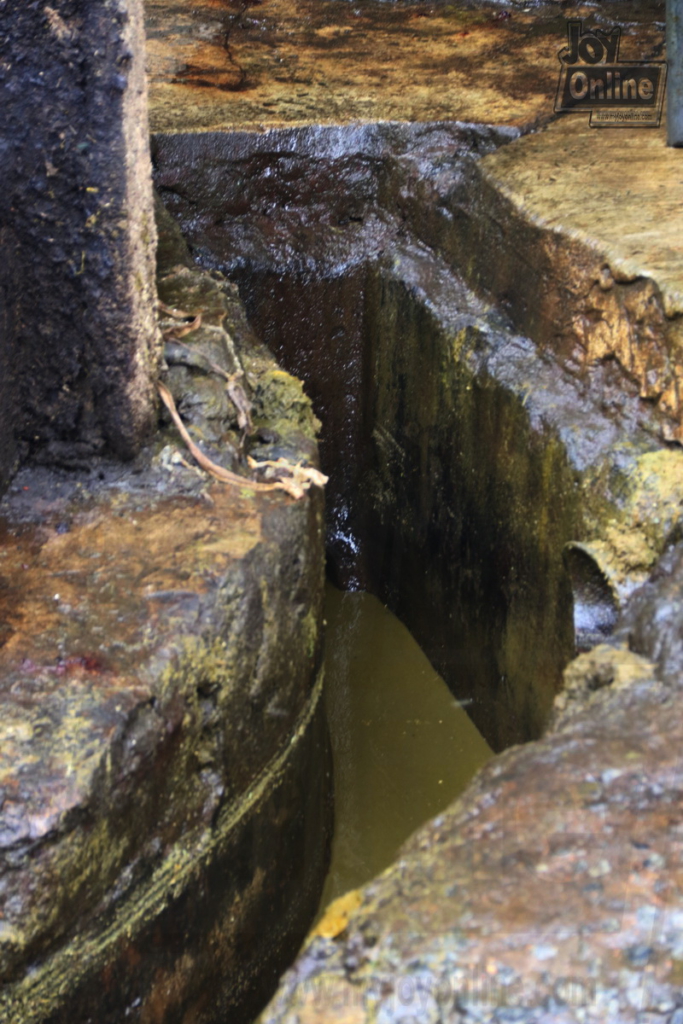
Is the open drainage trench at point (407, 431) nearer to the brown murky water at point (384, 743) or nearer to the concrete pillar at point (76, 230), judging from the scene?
the brown murky water at point (384, 743)

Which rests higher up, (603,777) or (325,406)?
(325,406)

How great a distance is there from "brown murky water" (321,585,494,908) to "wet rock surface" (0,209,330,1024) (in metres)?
0.33

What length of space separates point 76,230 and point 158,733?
3.29 feet

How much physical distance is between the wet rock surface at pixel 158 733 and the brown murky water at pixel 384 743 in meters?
0.33

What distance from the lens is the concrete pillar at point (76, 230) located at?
2039 mm

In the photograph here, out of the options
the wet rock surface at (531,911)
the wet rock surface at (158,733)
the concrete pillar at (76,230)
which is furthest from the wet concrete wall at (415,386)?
the wet rock surface at (531,911)

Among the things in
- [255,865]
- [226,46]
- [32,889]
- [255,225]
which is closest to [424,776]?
[255,865]

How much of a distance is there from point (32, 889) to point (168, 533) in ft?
2.47

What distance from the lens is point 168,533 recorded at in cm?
214

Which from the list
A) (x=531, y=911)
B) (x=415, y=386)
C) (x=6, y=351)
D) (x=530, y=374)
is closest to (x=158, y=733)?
(x=531, y=911)

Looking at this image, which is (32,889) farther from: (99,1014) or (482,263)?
(482,263)

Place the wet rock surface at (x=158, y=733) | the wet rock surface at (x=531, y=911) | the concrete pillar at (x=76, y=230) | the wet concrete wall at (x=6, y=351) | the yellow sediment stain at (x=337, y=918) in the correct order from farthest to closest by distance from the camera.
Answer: the wet concrete wall at (x=6, y=351) → the concrete pillar at (x=76, y=230) → the wet rock surface at (x=158, y=733) → the yellow sediment stain at (x=337, y=918) → the wet rock surface at (x=531, y=911)

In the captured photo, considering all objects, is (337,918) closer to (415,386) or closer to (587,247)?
(587,247)

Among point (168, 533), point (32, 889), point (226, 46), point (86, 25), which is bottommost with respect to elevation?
point (32, 889)
